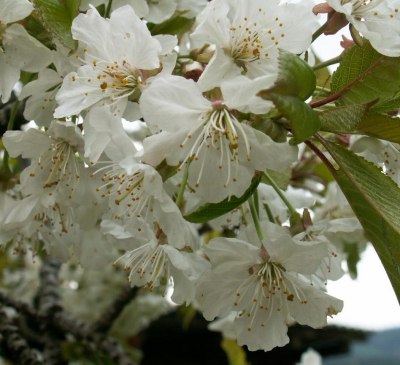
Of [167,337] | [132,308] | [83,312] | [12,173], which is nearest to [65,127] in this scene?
[12,173]

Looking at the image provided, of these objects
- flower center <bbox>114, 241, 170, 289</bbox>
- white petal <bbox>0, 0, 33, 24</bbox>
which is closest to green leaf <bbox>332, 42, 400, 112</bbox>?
flower center <bbox>114, 241, 170, 289</bbox>

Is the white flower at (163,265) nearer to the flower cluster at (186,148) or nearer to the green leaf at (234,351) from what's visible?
the flower cluster at (186,148)

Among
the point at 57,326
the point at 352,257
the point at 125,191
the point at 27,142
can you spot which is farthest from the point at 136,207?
the point at 57,326

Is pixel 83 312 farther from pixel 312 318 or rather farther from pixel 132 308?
pixel 312 318

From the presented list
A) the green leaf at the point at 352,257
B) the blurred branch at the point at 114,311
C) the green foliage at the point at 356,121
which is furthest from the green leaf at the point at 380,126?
the blurred branch at the point at 114,311

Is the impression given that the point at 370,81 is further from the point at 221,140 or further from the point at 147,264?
the point at 147,264

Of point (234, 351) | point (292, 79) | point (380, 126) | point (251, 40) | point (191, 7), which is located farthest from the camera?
point (234, 351)
